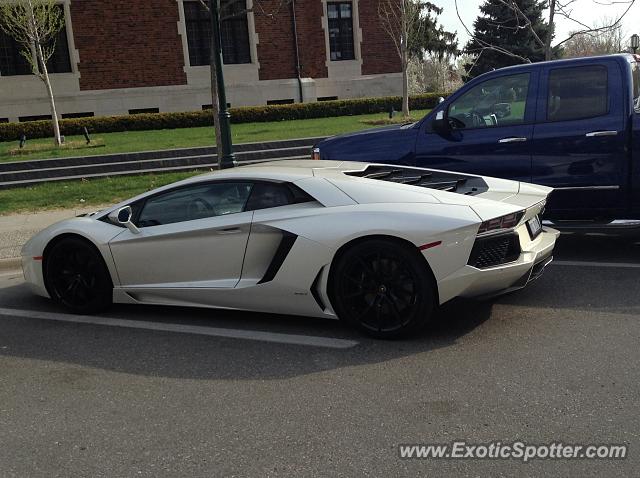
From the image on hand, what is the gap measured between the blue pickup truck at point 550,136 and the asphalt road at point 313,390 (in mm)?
1227

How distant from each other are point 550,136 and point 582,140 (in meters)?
0.31

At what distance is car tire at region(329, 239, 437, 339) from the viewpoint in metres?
4.58

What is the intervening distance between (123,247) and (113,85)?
24.4m

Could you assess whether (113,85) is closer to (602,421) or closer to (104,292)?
(104,292)

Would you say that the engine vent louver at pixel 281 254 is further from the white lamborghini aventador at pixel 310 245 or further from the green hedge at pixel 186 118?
the green hedge at pixel 186 118

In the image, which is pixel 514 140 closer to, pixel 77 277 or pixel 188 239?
pixel 188 239

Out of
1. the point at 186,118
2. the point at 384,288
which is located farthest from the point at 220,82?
the point at 186,118

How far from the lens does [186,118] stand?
2330 cm

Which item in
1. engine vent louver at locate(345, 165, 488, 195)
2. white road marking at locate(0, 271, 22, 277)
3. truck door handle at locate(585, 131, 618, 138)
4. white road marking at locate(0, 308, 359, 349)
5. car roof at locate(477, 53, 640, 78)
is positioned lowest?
white road marking at locate(0, 271, 22, 277)

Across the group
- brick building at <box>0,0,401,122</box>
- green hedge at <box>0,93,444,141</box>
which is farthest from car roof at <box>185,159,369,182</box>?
brick building at <box>0,0,401,122</box>

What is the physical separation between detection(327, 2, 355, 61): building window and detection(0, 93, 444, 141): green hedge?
6095mm

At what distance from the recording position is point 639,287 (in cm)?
576

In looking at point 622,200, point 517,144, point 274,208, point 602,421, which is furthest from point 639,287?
point 274,208

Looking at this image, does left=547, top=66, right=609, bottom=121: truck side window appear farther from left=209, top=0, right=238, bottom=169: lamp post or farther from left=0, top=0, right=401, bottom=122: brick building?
left=0, top=0, right=401, bottom=122: brick building
